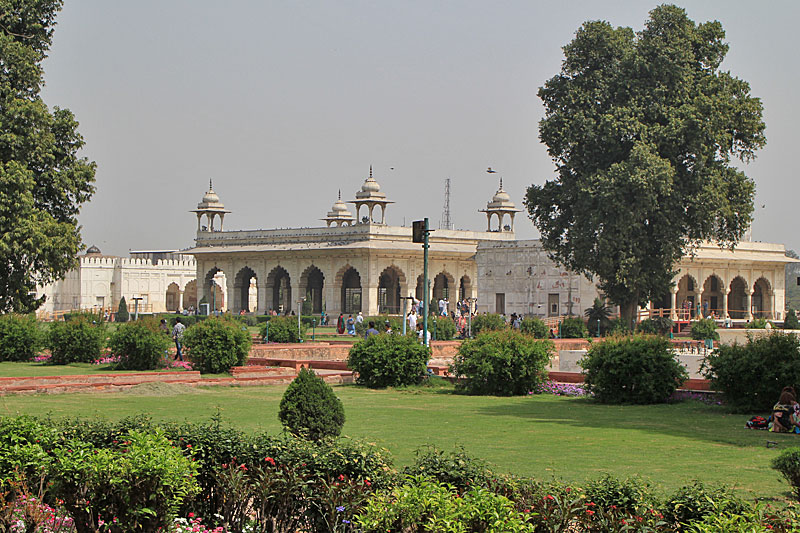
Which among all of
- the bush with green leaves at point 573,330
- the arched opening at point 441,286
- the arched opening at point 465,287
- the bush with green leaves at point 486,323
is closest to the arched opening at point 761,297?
the arched opening at point 465,287

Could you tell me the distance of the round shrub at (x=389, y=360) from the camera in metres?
15.8

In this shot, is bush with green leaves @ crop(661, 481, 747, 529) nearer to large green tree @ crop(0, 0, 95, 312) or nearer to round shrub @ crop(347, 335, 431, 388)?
round shrub @ crop(347, 335, 431, 388)

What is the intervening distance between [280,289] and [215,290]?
7.71 m

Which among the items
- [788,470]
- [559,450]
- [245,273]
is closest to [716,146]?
[559,450]

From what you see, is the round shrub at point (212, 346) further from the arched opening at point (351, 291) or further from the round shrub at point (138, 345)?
the arched opening at point (351, 291)

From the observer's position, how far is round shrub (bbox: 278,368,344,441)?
26.1ft

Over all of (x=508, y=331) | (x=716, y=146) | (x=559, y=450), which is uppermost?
(x=716, y=146)

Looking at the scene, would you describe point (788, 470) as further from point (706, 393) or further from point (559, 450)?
point (706, 393)

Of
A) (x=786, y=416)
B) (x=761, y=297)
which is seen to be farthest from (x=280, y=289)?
(x=786, y=416)

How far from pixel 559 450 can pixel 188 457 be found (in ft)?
12.7

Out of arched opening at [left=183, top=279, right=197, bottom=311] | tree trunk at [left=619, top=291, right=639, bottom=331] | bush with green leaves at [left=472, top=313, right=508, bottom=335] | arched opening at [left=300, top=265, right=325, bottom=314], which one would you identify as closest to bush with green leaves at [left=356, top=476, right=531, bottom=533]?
tree trunk at [left=619, top=291, right=639, bottom=331]

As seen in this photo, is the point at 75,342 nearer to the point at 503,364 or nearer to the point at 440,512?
the point at 503,364

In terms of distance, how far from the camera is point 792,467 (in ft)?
20.8

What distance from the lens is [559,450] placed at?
8.70 metres
